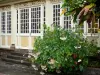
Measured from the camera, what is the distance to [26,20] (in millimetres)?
17891

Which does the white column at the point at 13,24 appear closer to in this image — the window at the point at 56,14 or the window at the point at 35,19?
the window at the point at 35,19

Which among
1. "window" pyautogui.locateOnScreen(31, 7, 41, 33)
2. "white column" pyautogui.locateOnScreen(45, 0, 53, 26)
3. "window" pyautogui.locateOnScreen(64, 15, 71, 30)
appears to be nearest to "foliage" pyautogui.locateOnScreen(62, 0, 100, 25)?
"window" pyautogui.locateOnScreen(64, 15, 71, 30)

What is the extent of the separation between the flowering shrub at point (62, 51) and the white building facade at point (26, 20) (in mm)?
3071

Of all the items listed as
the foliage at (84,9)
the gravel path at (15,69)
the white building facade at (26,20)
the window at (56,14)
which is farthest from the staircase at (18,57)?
the foliage at (84,9)

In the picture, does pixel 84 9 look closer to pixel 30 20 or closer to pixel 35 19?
pixel 35 19

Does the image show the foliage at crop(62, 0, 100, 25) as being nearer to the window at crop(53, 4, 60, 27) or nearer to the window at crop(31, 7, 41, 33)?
the window at crop(53, 4, 60, 27)

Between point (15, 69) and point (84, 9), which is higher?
point (84, 9)

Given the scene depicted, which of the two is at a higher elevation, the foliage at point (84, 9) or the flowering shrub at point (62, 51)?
the foliage at point (84, 9)

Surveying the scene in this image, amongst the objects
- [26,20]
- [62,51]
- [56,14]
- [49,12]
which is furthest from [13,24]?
[62,51]

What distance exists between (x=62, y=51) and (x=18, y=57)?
5.50 m

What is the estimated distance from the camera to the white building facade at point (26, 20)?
52.2 feet

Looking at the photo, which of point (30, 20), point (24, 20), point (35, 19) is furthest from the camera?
point (24, 20)

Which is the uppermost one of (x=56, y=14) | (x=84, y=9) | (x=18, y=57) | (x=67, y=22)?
(x=56, y=14)

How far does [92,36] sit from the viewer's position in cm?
1382
